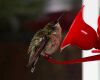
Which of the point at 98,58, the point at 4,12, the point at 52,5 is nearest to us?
the point at 98,58

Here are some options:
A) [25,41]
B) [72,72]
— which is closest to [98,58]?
[25,41]

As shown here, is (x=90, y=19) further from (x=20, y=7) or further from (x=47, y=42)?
(x=47, y=42)

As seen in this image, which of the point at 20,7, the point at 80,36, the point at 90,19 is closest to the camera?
the point at 80,36

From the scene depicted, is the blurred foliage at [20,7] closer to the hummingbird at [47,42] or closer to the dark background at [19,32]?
the dark background at [19,32]

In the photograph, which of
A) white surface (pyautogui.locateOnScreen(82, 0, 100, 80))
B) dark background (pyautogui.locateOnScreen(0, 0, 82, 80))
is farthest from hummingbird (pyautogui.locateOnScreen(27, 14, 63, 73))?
white surface (pyautogui.locateOnScreen(82, 0, 100, 80))

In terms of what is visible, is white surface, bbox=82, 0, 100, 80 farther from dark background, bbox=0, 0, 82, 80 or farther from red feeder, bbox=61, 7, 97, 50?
red feeder, bbox=61, 7, 97, 50

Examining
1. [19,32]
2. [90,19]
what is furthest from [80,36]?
[90,19]

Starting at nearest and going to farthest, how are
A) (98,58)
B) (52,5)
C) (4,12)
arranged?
(98,58) → (4,12) → (52,5)

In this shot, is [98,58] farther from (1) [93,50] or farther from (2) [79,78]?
(2) [79,78]
